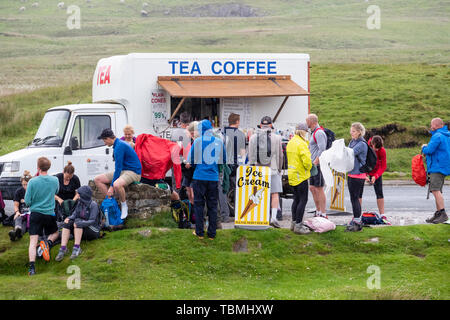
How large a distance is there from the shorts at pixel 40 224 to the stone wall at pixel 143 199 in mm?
1293

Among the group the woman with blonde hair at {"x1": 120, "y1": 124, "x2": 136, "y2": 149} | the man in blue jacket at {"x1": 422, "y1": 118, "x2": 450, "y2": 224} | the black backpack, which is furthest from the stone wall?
the man in blue jacket at {"x1": 422, "y1": 118, "x2": 450, "y2": 224}

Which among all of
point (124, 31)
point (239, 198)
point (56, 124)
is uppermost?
point (124, 31)

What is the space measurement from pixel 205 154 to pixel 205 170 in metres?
0.28

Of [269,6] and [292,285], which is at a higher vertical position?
[269,6]

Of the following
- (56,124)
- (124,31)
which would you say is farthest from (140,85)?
(124,31)

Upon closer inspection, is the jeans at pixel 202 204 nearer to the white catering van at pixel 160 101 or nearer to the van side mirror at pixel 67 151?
the white catering van at pixel 160 101

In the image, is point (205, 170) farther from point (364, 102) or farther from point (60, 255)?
point (364, 102)

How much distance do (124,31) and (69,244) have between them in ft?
477

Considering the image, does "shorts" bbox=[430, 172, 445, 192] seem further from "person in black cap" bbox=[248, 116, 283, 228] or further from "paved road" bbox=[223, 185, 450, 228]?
"person in black cap" bbox=[248, 116, 283, 228]

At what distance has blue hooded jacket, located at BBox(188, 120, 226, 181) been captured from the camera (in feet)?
35.9

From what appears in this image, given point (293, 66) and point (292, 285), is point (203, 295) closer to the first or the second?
point (292, 285)

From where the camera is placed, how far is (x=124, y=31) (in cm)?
15138

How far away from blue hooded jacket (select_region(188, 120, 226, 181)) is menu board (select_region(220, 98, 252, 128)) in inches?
142

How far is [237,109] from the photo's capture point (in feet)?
48.4
